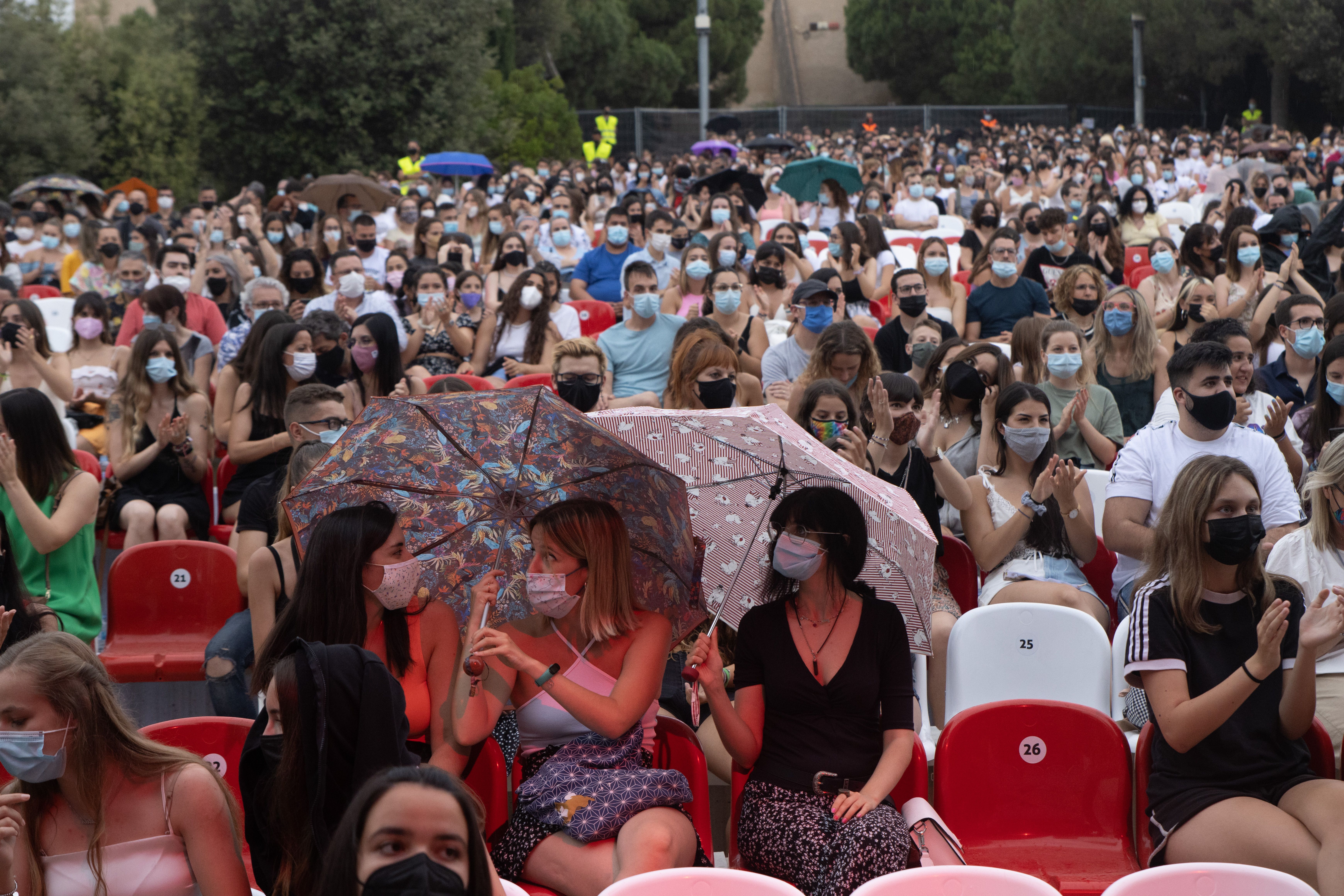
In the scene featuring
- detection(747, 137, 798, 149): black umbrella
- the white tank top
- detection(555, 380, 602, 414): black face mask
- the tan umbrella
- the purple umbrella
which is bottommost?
the white tank top

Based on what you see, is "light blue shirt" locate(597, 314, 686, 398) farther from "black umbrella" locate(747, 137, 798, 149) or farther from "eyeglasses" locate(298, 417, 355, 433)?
"black umbrella" locate(747, 137, 798, 149)

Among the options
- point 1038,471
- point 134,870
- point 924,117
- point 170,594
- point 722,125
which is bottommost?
point 170,594

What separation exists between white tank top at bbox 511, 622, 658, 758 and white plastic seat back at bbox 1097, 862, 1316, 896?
1.02 m

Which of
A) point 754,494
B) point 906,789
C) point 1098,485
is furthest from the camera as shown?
point 1098,485

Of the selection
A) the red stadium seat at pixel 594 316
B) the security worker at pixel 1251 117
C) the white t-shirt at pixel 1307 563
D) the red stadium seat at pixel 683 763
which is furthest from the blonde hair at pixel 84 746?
the security worker at pixel 1251 117

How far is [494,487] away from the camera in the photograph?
402 centimetres

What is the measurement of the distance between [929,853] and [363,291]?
22.4 feet

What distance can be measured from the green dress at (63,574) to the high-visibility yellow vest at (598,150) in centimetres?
2596

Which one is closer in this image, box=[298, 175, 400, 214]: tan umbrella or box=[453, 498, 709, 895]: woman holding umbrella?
box=[453, 498, 709, 895]: woman holding umbrella

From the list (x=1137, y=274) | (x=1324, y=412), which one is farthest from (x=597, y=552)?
(x=1137, y=274)

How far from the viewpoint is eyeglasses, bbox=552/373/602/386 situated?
6293mm

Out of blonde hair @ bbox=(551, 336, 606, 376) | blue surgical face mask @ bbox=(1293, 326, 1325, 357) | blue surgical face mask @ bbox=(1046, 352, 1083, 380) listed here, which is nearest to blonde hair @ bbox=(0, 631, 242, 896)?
blonde hair @ bbox=(551, 336, 606, 376)

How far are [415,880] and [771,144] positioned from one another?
25.6 m

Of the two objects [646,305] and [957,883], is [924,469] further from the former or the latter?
[646,305]
